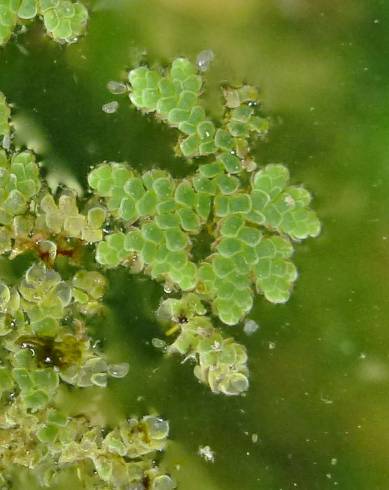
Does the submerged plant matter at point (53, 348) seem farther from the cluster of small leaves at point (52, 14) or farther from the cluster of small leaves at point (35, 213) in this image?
the cluster of small leaves at point (52, 14)

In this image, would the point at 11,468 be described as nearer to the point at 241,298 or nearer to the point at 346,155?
the point at 241,298

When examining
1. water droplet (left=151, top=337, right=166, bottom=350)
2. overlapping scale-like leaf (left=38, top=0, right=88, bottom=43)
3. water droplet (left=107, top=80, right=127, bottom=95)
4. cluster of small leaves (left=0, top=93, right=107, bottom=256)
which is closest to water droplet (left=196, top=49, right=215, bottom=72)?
water droplet (left=107, top=80, right=127, bottom=95)

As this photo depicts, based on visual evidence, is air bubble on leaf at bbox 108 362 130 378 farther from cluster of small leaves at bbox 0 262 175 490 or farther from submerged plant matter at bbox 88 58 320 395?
submerged plant matter at bbox 88 58 320 395

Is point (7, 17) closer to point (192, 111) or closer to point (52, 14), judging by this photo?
point (52, 14)

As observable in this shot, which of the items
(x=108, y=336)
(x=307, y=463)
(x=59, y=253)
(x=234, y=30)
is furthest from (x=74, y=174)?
(x=307, y=463)

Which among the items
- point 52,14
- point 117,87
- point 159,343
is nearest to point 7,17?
point 52,14

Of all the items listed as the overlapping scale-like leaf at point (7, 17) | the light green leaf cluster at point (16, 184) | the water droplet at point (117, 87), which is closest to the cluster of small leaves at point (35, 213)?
the light green leaf cluster at point (16, 184)

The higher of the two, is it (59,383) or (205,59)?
(205,59)
